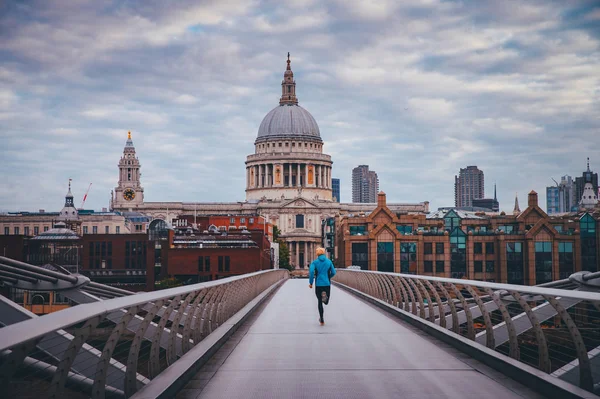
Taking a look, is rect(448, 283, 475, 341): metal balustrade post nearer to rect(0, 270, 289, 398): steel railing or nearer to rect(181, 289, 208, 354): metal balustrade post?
rect(181, 289, 208, 354): metal balustrade post

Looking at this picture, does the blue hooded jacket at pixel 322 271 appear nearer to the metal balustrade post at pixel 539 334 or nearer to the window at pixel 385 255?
the metal balustrade post at pixel 539 334

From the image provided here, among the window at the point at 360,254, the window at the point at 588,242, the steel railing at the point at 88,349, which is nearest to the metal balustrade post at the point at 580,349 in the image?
the steel railing at the point at 88,349

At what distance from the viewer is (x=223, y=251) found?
9262 cm

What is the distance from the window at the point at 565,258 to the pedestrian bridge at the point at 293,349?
250 ft

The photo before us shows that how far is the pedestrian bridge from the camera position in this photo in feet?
24.1

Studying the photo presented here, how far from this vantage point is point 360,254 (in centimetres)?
9281

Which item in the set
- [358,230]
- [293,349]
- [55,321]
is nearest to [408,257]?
[358,230]

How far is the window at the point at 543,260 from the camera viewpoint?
301 ft

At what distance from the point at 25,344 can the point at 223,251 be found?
8730 centimetres

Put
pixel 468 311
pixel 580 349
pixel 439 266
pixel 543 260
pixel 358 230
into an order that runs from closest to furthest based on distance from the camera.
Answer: pixel 580 349, pixel 468 311, pixel 543 260, pixel 439 266, pixel 358 230

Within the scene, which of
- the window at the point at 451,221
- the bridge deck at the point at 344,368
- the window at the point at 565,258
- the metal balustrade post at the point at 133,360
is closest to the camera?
the metal balustrade post at the point at 133,360

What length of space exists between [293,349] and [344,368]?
2.53m

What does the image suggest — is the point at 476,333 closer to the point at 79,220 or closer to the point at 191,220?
the point at 191,220

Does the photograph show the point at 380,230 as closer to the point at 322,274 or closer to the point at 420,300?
the point at 322,274
